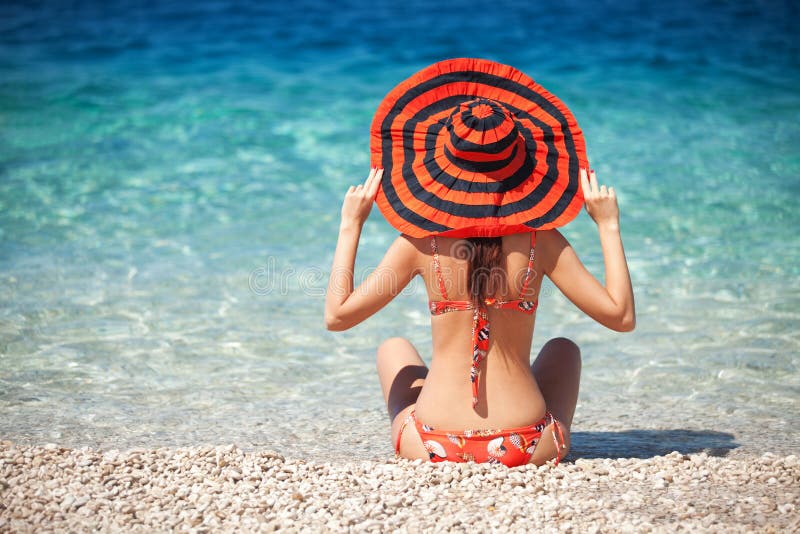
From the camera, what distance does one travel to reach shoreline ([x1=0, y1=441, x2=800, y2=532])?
267 centimetres

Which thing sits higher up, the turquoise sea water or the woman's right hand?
the woman's right hand

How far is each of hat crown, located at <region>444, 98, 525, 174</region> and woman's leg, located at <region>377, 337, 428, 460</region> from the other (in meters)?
1.03

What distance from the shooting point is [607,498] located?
2.89 meters

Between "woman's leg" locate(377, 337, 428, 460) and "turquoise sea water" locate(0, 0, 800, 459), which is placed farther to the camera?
"turquoise sea water" locate(0, 0, 800, 459)

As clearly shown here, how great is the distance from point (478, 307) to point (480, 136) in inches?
23.8

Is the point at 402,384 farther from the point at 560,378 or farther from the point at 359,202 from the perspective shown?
the point at 359,202

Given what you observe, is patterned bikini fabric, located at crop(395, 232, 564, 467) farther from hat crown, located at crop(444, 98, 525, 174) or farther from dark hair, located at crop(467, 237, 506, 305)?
hat crown, located at crop(444, 98, 525, 174)

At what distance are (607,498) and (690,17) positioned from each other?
12.2 meters

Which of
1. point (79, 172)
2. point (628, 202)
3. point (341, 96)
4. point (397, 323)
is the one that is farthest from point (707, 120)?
point (79, 172)

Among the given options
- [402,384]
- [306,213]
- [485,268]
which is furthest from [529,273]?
[306,213]

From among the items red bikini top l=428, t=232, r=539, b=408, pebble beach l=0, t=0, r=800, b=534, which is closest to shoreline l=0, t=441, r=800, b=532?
pebble beach l=0, t=0, r=800, b=534

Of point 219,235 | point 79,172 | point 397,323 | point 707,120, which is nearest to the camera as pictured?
point 397,323

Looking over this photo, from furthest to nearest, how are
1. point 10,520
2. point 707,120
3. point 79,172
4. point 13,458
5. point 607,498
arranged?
point 707,120, point 79,172, point 13,458, point 607,498, point 10,520

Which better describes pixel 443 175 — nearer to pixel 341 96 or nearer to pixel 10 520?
pixel 10 520
